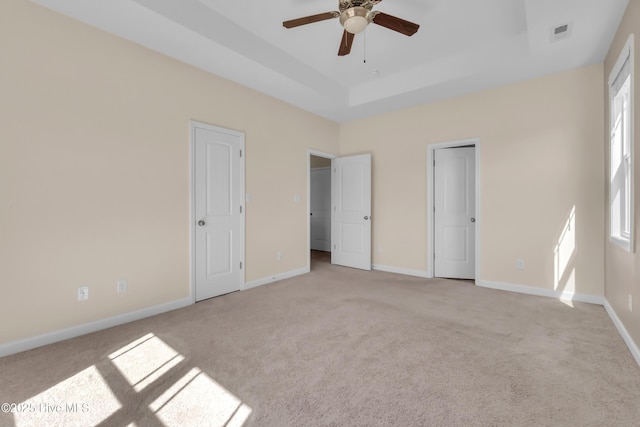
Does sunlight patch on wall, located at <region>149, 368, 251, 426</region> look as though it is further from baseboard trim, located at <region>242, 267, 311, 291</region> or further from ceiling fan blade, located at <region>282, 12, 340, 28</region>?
ceiling fan blade, located at <region>282, 12, 340, 28</region>

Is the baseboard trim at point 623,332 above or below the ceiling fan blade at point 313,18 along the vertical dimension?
below

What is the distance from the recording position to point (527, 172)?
3.78m

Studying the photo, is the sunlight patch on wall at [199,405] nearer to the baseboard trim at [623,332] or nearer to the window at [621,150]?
the baseboard trim at [623,332]

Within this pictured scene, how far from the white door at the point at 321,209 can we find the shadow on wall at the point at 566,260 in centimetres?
462

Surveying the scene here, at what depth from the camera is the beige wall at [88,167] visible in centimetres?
229

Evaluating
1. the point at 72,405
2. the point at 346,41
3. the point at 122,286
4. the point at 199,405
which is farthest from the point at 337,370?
the point at 346,41

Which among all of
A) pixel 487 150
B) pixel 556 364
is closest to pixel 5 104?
pixel 556 364

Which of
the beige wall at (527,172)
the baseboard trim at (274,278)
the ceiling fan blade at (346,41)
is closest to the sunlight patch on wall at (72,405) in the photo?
the baseboard trim at (274,278)

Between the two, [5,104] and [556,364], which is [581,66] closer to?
[556,364]

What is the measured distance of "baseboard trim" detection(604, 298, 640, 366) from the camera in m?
2.13

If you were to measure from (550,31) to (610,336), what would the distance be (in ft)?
9.25

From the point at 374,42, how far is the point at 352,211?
280 centimetres

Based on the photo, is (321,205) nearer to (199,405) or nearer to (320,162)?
(320,162)

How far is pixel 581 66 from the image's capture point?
3.44m
